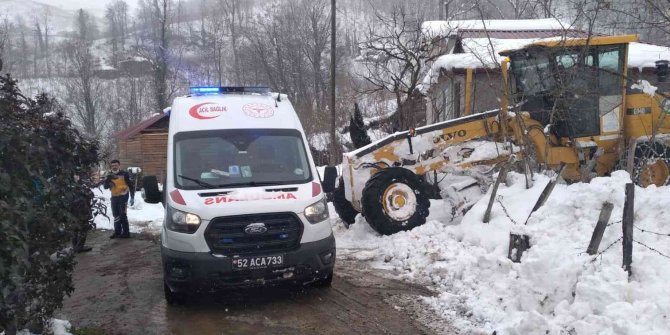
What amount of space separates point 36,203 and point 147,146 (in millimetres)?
27201

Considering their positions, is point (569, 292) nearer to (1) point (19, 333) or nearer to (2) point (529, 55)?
(1) point (19, 333)

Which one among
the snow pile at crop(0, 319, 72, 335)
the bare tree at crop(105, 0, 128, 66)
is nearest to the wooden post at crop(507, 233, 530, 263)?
the snow pile at crop(0, 319, 72, 335)

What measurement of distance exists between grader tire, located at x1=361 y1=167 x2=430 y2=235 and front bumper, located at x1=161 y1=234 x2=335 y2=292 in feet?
9.99

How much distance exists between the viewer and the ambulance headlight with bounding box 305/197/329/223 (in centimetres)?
632

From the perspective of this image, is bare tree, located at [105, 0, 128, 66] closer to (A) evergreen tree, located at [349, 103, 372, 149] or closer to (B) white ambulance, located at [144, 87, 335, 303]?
(A) evergreen tree, located at [349, 103, 372, 149]

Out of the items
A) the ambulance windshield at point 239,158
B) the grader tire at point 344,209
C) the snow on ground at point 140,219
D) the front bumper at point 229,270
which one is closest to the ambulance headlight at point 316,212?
the front bumper at point 229,270

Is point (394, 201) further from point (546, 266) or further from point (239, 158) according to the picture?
point (546, 266)

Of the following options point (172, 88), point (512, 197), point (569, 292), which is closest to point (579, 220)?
point (569, 292)

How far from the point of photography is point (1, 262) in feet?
10.9

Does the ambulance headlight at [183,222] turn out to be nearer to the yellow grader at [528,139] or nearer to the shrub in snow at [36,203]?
the shrub in snow at [36,203]

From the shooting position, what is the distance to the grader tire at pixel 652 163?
8938mm

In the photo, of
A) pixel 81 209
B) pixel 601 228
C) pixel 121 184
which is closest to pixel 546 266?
pixel 601 228

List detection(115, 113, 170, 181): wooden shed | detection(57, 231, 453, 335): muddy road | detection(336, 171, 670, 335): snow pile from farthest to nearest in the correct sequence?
detection(115, 113, 170, 181): wooden shed → detection(57, 231, 453, 335): muddy road → detection(336, 171, 670, 335): snow pile

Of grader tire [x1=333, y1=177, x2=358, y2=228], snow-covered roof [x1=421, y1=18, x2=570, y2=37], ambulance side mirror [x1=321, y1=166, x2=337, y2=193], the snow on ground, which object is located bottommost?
the snow on ground
